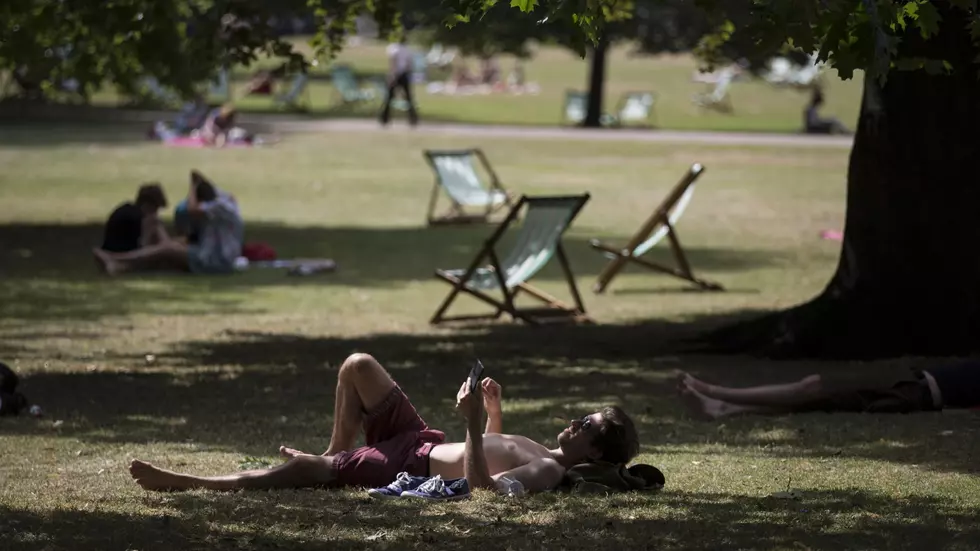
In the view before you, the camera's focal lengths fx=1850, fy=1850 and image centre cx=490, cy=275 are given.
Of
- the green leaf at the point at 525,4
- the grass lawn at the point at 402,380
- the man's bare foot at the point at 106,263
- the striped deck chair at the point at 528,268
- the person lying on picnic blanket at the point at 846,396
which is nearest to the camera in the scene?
the grass lawn at the point at 402,380

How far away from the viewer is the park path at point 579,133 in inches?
1393

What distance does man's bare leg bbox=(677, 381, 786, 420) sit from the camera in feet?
31.4

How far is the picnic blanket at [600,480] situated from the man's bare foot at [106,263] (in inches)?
409

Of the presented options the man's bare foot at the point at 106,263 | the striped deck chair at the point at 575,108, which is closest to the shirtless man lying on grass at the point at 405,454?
the man's bare foot at the point at 106,263

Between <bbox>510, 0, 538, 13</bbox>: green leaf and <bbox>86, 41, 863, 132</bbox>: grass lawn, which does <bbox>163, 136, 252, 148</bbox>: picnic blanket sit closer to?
<bbox>86, 41, 863, 132</bbox>: grass lawn

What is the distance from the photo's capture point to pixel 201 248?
17.2 metres

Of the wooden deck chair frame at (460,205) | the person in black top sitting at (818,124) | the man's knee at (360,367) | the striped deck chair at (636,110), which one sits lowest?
the striped deck chair at (636,110)

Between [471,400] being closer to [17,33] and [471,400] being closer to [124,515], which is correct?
[124,515]

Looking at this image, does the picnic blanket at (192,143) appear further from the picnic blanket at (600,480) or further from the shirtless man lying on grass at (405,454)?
the picnic blanket at (600,480)

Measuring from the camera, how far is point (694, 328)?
13.7 metres

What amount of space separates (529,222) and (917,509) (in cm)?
765

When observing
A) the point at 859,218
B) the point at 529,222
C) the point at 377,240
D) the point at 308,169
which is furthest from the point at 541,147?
the point at 859,218

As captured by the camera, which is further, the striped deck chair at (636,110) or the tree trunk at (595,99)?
the striped deck chair at (636,110)

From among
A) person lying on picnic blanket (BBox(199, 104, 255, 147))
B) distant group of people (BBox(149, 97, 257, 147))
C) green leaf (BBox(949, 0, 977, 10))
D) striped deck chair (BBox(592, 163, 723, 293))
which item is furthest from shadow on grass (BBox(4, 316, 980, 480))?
distant group of people (BBox(149, 97, 257, 147))
